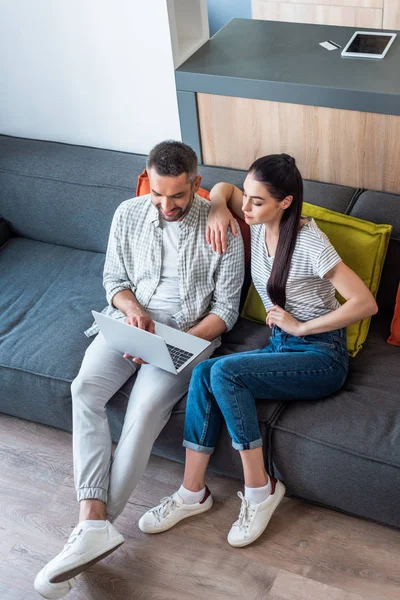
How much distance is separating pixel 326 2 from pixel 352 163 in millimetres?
2006

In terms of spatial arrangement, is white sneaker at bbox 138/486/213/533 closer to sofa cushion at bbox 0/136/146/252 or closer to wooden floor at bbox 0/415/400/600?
wooden floor at bbox 0/415/400/600

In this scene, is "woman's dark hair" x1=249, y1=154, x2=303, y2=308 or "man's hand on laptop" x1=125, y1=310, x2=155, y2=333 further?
"man's hand on laptop" x1=125, y1=310, x2=155, y2=333

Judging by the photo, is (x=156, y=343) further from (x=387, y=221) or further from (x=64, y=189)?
(x=64, y=189)

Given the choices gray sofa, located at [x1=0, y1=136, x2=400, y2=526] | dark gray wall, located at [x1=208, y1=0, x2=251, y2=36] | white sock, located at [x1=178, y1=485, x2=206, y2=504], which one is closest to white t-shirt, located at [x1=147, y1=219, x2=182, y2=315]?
gray sofa, located at [x1=0, y1=136, x2=400, y2=526]

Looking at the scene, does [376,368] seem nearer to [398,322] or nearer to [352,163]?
[398,322]

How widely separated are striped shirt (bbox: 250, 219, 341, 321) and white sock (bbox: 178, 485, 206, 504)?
2.01 feet

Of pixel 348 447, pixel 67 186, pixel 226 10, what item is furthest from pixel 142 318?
pixel 226 10

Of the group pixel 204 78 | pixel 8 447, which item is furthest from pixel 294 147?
pixel 8 447

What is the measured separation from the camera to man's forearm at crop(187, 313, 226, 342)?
2.34 metres

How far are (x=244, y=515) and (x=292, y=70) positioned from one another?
1.53 metres

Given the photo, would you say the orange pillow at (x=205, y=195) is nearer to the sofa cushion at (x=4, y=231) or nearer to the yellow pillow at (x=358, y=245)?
the yellow pillow at (x=358, y=245)

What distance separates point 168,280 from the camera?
2418 mm

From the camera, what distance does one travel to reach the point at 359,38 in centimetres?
277

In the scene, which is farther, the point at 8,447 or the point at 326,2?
the point at 326,2
